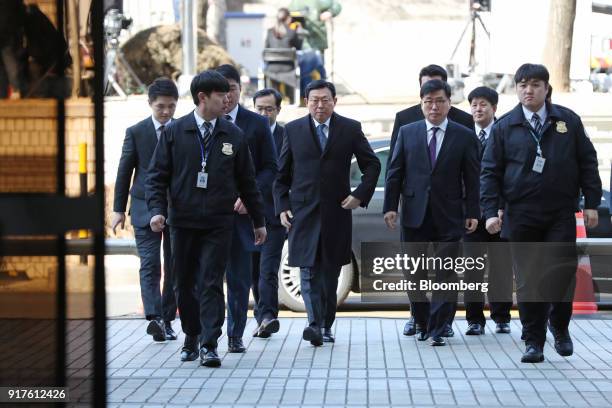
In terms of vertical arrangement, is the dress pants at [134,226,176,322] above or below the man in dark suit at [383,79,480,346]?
below

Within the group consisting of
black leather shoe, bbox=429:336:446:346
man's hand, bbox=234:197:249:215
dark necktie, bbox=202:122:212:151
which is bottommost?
black leather shoe, bbox=429:336:446:346

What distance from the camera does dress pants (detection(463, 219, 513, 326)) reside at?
1050 centimetres

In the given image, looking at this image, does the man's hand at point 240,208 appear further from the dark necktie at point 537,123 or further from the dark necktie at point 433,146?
the dark necktie at point 537,123

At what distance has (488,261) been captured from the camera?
10680 mm

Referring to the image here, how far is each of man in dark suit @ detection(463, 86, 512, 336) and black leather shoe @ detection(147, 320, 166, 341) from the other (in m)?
2.29

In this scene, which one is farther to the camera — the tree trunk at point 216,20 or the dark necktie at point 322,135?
the tree trunk at point 216,20

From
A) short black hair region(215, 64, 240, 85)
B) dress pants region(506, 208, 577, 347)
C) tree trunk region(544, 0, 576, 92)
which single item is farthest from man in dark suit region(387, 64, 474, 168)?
tree trunk region(544, 0, 576, 92)

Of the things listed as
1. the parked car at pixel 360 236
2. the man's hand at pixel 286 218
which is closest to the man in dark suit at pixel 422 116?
the man's hand at pixel 286 218

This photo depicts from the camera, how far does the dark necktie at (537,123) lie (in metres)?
8.91

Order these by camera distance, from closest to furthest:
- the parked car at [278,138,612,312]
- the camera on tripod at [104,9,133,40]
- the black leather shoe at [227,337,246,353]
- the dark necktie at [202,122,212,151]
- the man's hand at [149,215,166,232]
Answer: the man's hand at [149,215,166,232], the dark necktie at [202,122,212,151], the black leather shoe at [227,337,246,353], the parked car at [278,138,612,312], the camera on tripod at [104,9,133,40]

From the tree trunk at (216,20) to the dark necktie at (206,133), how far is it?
21.4m

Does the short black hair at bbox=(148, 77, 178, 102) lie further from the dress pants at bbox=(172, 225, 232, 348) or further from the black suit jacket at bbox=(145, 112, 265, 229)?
the dress pants at bbox=(172, 225, 232, 348)

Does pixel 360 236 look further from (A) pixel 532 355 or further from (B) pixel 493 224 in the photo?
(A) pixel 532 355

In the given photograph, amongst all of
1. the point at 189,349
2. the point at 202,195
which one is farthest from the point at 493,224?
the point at 189,349
